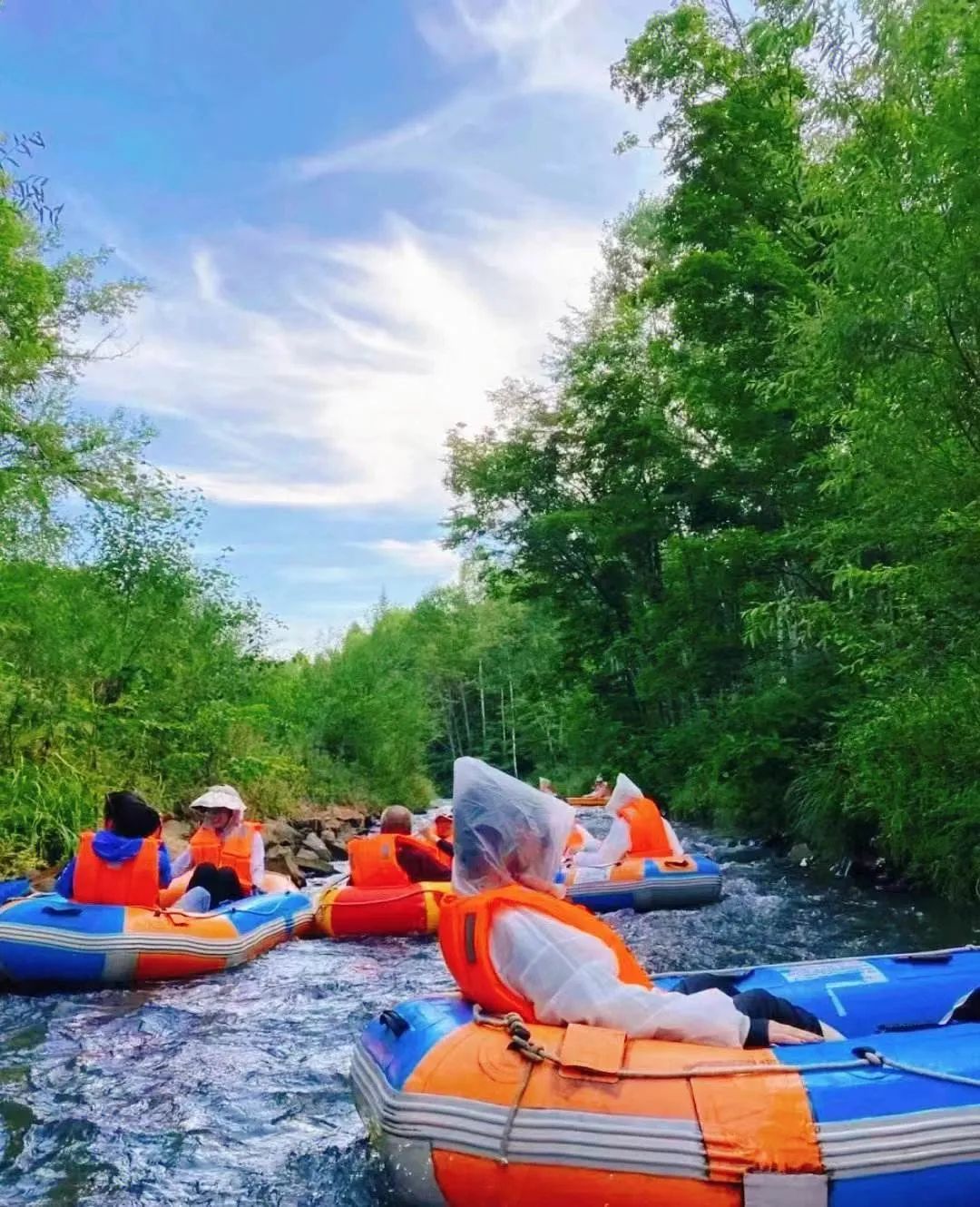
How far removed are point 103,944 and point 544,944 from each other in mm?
4246

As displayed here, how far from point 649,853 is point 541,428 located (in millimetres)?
12930

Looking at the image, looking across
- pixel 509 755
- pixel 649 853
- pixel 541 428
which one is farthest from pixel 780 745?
pixel 509 755

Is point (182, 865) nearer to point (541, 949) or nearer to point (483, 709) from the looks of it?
point (541, 949)

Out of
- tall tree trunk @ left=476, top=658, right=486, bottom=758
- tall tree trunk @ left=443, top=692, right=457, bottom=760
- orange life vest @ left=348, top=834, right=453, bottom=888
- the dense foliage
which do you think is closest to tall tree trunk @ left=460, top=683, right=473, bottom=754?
tall tree trunk @ left=443, top=692, right=457, bottom=760

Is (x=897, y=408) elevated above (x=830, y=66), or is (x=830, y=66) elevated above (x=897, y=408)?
(x=830, y=66)

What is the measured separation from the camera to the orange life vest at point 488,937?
3387mm

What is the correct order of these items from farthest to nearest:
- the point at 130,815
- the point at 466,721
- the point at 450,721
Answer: the point at 450,721
the point at 466,721
the point at 130,815

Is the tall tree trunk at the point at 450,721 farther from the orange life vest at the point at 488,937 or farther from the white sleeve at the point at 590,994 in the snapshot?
the white sleeve at the point at 590,994

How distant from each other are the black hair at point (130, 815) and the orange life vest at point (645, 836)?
185 inches

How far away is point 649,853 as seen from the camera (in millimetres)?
9852

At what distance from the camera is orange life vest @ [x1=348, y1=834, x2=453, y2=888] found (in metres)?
8.50

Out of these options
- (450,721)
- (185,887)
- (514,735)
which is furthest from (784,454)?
(450,721)

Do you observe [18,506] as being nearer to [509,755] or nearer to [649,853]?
[649,853]

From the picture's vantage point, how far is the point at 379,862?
857 centimetres
